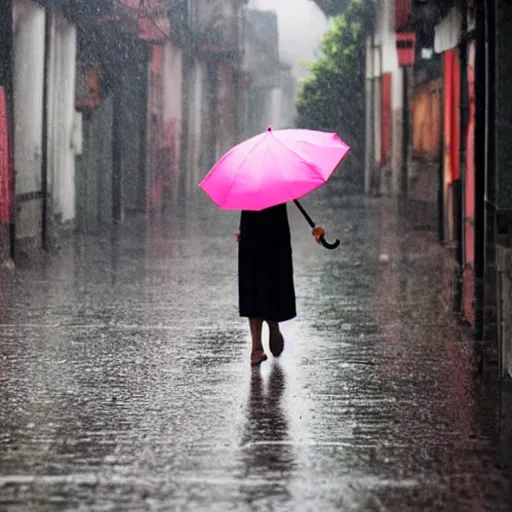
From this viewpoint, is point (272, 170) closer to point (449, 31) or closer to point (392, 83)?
point (449, 31)

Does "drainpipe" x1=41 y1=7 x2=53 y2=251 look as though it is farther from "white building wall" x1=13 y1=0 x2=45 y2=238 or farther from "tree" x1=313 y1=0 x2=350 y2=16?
"tree" x1=313 y1=0 x2=350 y2=16

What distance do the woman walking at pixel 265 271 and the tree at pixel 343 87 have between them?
35.7 m

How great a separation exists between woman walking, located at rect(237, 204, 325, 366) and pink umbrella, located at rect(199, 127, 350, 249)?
0.38m

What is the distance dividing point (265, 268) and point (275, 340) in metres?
0.51

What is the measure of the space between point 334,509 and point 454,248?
503 inches

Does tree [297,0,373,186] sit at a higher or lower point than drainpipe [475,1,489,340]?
higher

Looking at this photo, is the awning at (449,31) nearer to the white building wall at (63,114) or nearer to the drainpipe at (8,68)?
the drainpipe at (8,68)

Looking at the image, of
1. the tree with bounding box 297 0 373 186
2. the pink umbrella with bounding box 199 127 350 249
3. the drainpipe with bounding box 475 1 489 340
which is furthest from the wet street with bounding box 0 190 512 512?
the tree with bounding box 297 0 373 186

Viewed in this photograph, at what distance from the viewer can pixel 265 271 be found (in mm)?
9289

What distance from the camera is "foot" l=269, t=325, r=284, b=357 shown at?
948 centimetres

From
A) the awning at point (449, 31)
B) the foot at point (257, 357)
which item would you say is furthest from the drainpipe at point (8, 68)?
the foot at point (257, 357)

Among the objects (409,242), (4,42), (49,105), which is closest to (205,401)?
(4,42)

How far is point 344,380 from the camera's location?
855cm

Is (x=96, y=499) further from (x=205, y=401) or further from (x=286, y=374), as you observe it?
(x=286, y=374)
